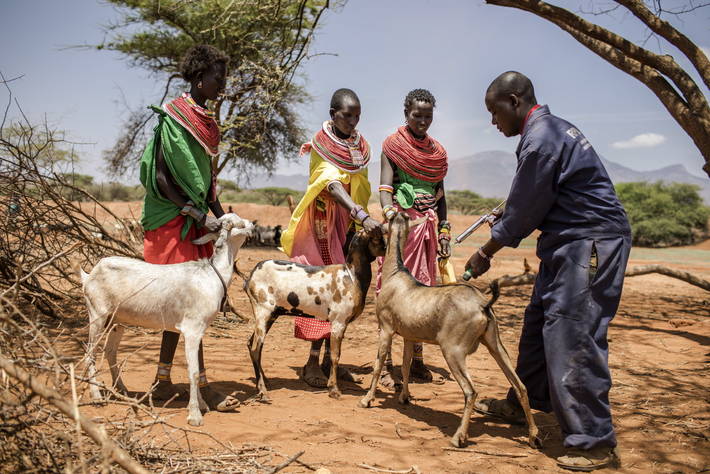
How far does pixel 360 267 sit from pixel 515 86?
1844 mm

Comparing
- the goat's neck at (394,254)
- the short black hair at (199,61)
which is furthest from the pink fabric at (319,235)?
the short black hair at (199,61)

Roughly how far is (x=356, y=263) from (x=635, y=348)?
412cm

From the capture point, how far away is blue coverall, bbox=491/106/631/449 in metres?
3.28

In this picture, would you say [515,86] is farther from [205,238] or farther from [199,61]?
[205,238]

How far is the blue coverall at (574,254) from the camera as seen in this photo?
3.28 metres

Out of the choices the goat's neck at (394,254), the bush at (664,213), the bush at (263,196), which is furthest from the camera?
the bush at (263,196)

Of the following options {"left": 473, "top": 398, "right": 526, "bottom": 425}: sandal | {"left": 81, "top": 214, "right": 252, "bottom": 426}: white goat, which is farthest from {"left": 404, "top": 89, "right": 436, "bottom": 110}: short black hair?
{"left": 473, "top": 398, "right": 526, "bottom": 425}: sandal

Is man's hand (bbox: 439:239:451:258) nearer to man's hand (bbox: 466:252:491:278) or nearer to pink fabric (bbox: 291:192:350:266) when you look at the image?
pink fabric (bbox: 291:192:350:266)

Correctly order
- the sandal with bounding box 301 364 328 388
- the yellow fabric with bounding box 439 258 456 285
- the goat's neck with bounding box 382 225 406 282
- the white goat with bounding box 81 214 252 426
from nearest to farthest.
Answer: the white goat with bounding box 81 214 252 426
the goat's neck with bounding box 382 225 406 282
the sandal with bounding box 301 364 328 388
the yellow fabric with bounding box 439 258 456 285

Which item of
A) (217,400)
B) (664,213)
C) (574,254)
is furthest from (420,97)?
(664,213)

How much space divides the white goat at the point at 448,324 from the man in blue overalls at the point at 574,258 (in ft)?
1.07

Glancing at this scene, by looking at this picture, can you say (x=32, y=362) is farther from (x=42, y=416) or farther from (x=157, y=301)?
(x=157, y=301)

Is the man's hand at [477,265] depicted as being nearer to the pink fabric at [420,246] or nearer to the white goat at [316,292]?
the white goat at [316,292]

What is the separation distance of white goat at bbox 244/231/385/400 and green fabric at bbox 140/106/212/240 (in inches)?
31.1
